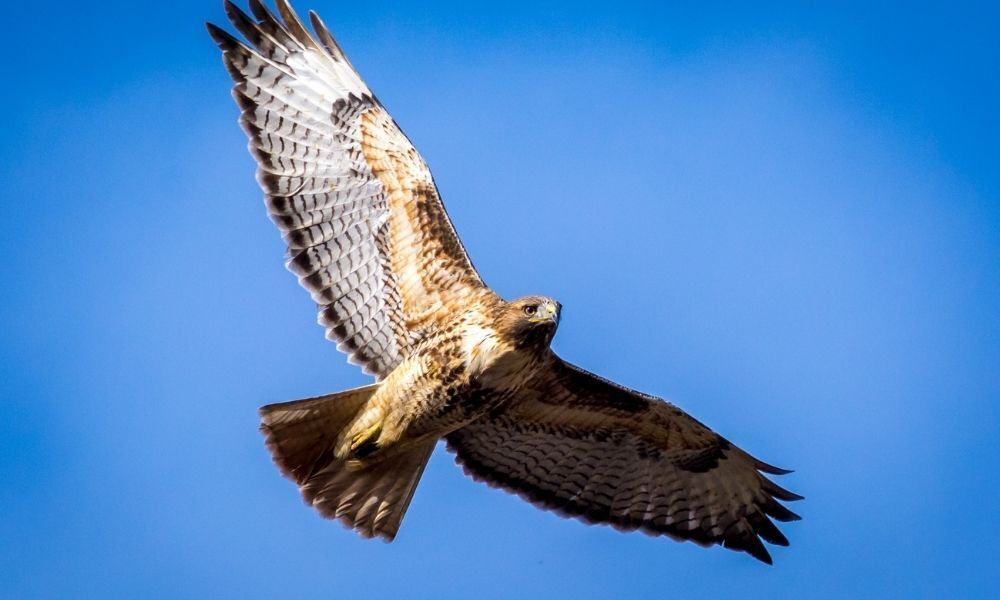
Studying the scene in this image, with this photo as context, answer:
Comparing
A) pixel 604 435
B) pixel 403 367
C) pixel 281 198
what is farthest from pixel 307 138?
pixel 604 435

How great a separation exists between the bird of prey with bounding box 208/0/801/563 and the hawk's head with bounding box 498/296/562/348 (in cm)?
4

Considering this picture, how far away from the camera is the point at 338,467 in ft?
26.0

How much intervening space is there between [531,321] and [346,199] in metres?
1.86

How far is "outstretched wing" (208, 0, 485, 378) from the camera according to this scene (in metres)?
7.97

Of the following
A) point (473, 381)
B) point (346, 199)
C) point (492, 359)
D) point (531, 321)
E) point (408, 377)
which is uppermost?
point (346, 199)

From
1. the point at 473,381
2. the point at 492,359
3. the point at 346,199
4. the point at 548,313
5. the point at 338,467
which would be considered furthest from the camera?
the point at 346,199

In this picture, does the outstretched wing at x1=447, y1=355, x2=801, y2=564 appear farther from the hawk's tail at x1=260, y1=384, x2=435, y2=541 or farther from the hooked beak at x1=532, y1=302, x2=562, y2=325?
the hooked beak at x1=532, y1=302, x2=562, y2=325

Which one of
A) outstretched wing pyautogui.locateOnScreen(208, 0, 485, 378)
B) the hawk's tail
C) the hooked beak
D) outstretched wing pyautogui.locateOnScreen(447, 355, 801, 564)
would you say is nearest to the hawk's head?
the hooked beak

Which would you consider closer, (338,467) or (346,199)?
(338,467)

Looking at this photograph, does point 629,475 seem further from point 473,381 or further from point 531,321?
point 531,321

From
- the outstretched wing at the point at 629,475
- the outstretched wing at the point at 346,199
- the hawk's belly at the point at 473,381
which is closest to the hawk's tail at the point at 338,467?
the hawk's belly at the point at 473,381

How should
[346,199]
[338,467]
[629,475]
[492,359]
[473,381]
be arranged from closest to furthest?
[492,359], [473,381], [338,467], [346,199], [629,475]

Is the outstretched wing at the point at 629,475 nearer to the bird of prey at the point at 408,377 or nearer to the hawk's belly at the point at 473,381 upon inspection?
the bird of prey at the point at 408,377

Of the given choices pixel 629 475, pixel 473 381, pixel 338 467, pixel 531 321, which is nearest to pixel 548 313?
pixel 531 321
